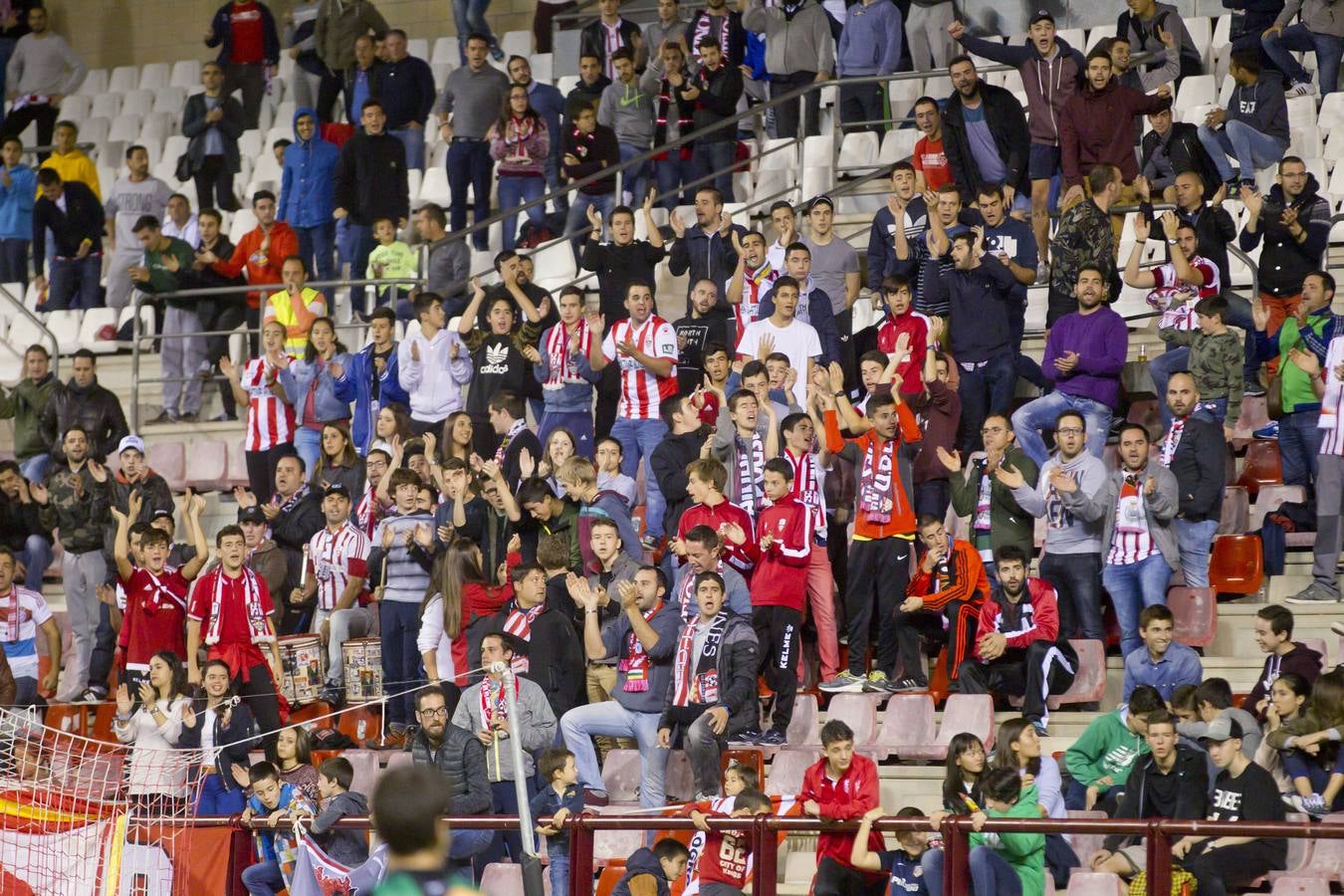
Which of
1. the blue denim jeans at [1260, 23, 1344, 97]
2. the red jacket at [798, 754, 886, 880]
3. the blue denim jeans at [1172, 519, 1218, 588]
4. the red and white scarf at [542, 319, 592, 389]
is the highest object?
the blue denim jeans at [1260, 23, 1344, 97]

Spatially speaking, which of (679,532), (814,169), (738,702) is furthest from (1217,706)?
(814,169)

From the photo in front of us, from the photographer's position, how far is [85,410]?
1514 cm

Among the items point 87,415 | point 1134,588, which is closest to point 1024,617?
point 1134,588

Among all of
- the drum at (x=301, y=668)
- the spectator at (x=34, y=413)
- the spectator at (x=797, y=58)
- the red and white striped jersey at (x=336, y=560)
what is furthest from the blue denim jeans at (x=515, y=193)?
the drum at (x=301, y=668)

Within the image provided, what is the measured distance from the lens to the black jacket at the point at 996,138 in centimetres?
1405

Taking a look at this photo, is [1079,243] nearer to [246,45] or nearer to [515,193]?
[515,193]

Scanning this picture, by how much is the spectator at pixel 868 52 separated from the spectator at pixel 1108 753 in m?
6.82

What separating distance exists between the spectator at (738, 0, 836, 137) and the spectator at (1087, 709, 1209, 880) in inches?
297

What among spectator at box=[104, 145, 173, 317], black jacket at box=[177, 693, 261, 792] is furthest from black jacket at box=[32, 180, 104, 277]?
black jacket at box=[177, 693, 261, 792]

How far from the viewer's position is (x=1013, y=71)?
52.8 feet

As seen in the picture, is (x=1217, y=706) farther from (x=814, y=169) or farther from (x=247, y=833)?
(x=814, y=169)

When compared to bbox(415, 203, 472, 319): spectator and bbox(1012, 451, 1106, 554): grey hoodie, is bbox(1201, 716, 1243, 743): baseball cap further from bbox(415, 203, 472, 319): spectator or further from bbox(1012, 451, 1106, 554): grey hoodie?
bbox(415, 203, 472, 319): spectator

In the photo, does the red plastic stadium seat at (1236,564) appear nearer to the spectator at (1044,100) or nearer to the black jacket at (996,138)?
the spectator at (1044,100)

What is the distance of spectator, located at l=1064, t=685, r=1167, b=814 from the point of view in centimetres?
969
